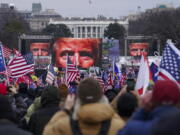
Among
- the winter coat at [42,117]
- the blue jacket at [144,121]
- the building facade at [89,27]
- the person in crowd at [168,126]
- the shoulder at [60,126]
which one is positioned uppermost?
the person in crowd at [168,126]

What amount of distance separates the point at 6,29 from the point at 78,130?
338 feet

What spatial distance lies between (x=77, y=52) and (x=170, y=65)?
193ft

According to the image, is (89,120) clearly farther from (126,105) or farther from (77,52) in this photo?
(77,52)

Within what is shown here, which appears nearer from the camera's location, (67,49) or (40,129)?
Answer: (40,129)

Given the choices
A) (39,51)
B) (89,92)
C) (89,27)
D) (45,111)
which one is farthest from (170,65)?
(89,27)

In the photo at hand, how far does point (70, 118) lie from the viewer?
6012mm

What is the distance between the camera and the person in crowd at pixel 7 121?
5863 mm

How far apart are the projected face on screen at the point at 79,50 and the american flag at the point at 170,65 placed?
181 ft

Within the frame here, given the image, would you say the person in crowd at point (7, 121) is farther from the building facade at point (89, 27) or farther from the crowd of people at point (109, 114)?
the building facade at point (89, 27)

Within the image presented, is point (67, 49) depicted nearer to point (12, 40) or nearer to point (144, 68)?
point (12, 40)

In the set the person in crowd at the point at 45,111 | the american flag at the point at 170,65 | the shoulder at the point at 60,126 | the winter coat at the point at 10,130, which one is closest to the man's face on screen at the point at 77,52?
the american flag at the point at 170,65

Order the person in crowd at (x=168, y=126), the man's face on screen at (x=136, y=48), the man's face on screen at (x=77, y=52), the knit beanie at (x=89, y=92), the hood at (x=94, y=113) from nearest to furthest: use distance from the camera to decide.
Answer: the person in crowd at (x=168, y=126)
the hood at (x=94, y=113)
the knit beanie at (x=89, y=92)
the man's face on screen at (x=77, y=52)
the man's face on screen at (x=136, y=48)

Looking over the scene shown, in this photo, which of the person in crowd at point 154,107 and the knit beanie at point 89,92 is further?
the knit beanie at point 89,92

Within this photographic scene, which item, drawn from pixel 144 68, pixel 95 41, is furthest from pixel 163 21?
pixel 144 68
